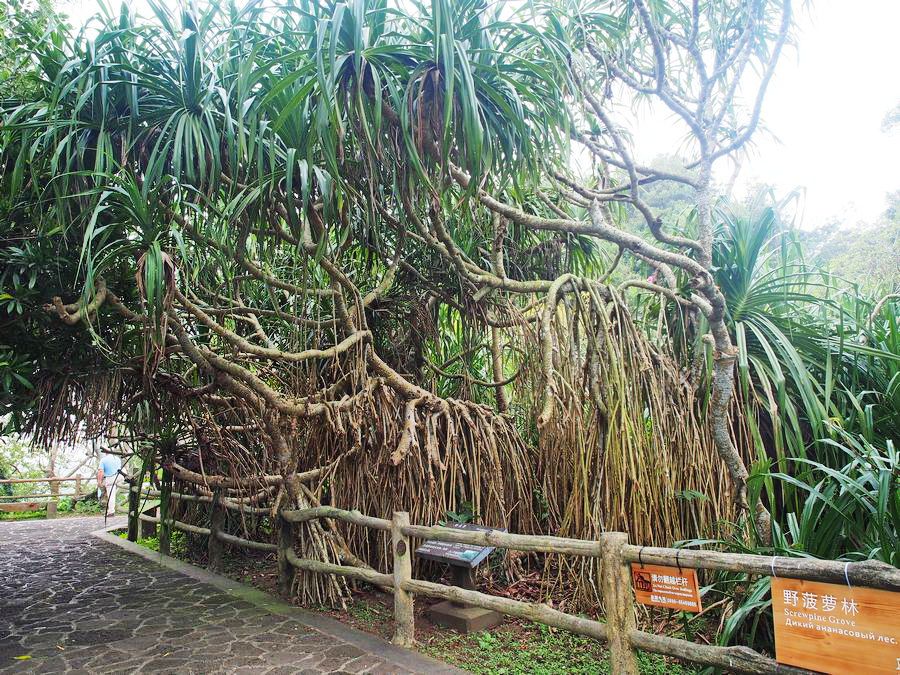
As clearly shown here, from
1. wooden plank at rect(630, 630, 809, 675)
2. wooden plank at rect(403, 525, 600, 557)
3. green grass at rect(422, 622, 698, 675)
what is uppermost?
A: wooden plank at rect(403, 525, 600, 557)

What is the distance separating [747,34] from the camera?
3154mm

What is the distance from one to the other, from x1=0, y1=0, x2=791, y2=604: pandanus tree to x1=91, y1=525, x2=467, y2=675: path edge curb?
0.63 metres

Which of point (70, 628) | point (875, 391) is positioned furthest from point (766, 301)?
point (70, 628)

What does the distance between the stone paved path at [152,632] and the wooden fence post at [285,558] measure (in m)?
0.22

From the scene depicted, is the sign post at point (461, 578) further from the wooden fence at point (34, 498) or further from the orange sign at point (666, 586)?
the wooden fence at point (34, 498)

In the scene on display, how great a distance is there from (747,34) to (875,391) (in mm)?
1906

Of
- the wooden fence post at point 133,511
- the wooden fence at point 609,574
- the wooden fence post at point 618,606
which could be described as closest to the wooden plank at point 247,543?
the wooden fence at point 609,574

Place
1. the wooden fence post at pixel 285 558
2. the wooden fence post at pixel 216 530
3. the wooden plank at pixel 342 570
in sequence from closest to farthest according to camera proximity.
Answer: the wooden plank at pixel 342 570
the wooden fence post at pixel 285 558
the wooden fence post at pixel 216 530

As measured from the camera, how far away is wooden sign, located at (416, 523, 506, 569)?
10.4 feet

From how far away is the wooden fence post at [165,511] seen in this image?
16.9 ft

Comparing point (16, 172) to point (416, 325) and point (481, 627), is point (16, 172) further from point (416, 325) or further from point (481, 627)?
Result: point (481, 627)

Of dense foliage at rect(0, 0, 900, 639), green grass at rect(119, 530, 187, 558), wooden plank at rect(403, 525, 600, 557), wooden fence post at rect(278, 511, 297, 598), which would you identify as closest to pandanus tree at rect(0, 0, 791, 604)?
dense foliage at rect(0, 0, 900, 639)

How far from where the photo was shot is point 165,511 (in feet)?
17.6

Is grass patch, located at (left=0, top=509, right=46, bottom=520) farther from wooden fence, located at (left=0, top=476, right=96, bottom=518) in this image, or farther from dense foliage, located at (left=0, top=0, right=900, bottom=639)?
dense foliage, located at (left=0, top=0, right=900, bottom=639)
